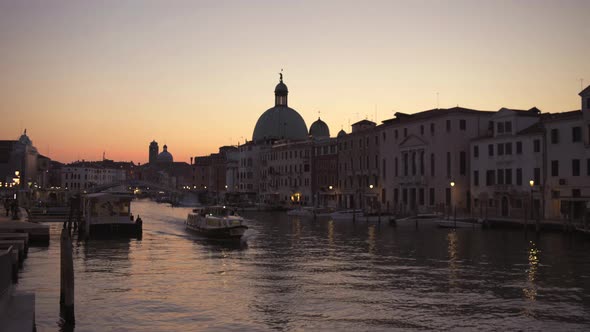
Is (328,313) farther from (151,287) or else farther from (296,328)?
(151,287)

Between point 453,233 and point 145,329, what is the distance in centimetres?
3595

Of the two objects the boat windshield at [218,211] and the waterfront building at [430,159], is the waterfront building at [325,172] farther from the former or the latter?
the boat windshield at [218,211]

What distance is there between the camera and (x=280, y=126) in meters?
136

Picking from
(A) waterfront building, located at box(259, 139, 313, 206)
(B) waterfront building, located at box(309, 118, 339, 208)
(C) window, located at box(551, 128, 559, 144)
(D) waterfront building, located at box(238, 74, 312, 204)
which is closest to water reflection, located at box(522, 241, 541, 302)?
(C) window, located at box(551, 128, 559, 144)

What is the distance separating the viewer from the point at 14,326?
528 inches

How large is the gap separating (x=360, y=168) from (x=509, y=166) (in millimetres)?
28391

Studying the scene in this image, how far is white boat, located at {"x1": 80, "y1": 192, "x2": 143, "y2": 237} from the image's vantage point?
46469 millimetres

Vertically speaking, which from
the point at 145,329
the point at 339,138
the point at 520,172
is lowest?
the point at 145,329

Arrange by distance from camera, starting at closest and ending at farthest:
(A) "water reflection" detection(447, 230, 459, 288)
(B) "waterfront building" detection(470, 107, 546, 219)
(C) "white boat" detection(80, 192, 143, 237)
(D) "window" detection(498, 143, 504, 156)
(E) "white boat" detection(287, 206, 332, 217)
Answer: (A) "water reflection" detection(447, 230, 459, 288), (C) "white boat" detection(80, 192, 143, 237), (B) "waterfront building" detection(470, 107, 546, 219), (D) "window" detection(498, 143, 504, 156), (E) "white boat" detection(287, 206, 332, 217)

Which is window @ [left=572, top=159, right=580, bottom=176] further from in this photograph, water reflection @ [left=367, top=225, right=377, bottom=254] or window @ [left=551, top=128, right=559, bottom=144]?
water reflection @ [left=367, top=225, right=377, bottom=254]

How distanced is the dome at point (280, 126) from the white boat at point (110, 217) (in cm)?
8431

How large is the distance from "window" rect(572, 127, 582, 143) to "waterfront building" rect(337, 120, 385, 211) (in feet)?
90.7

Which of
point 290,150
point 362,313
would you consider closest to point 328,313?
point 362,313

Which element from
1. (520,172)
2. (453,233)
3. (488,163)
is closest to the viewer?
(453,233)
